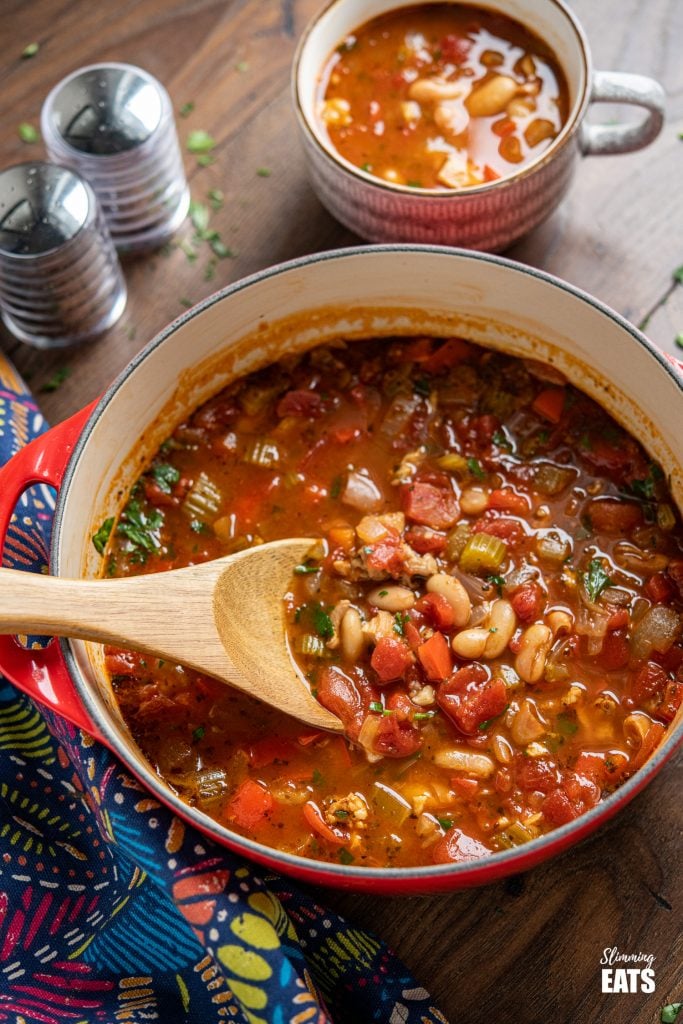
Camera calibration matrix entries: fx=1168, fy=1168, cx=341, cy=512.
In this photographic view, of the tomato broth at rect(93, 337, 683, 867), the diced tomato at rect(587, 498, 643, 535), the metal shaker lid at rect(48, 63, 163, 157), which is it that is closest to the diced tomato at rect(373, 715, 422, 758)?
the tomato broth at rect(93, 337, 683, 867)

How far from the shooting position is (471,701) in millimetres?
3164

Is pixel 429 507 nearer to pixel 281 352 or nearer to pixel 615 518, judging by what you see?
pixel 615 518

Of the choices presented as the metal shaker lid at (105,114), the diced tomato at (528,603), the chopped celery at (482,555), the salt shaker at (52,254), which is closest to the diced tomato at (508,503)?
the chopped celery at (482,555)

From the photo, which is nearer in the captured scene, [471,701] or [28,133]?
[471,701]

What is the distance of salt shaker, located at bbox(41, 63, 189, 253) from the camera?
3.77 metres

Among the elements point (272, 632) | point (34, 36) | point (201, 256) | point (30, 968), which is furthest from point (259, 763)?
point (34, 36)

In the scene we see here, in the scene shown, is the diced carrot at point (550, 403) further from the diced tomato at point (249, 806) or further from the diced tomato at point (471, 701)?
the diced tomato at point (249, 806)

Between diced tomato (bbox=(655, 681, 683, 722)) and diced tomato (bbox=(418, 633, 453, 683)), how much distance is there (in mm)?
580

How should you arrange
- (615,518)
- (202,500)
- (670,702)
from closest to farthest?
(670,702)
(615,518)
(202,500)

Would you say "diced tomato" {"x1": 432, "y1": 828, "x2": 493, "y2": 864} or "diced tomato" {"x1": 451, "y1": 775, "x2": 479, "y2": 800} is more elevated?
"diced tomato" {"x1": 451, "y1": 775, "x2": 479, "y2": 800}

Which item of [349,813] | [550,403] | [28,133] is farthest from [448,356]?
[28,133]

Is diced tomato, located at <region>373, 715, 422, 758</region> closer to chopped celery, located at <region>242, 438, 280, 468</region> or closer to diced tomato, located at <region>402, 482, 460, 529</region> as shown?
diced tomato, located at <region>402, 482, 460, 529</region>

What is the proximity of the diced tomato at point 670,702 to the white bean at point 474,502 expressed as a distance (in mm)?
719

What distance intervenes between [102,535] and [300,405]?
725mm
